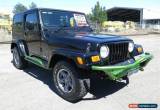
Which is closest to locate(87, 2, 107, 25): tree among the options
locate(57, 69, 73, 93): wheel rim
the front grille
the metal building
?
the metal building

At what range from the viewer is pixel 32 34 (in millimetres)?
6613

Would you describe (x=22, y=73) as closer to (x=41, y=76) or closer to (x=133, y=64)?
(x=41, y=76)

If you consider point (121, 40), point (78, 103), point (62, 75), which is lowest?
point (78, 103)

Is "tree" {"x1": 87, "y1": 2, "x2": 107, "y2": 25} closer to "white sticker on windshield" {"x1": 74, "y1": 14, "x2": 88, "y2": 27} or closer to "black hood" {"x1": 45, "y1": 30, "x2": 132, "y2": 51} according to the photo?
"white sticker on windshield" {"x1": 74, "y1": 14, "x2": 88, "y2": 27}

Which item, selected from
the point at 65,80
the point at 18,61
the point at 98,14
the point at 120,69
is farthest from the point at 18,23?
the point at 98,14

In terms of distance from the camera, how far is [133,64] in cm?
517

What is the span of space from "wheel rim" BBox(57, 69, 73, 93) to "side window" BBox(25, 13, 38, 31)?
161 cm

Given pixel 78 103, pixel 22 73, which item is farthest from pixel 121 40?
pixel 22 73

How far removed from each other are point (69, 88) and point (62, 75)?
343 millimetres

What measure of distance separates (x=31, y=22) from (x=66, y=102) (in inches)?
108

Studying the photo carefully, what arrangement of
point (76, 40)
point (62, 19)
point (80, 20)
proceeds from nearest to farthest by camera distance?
point (76, 40)
point (62, 19)
point (80, 20)

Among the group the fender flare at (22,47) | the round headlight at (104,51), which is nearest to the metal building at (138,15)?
the fender flare at (22,47)

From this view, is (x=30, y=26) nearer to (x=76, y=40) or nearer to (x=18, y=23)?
(x=18, y=23)

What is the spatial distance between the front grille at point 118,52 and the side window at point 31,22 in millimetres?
2316
